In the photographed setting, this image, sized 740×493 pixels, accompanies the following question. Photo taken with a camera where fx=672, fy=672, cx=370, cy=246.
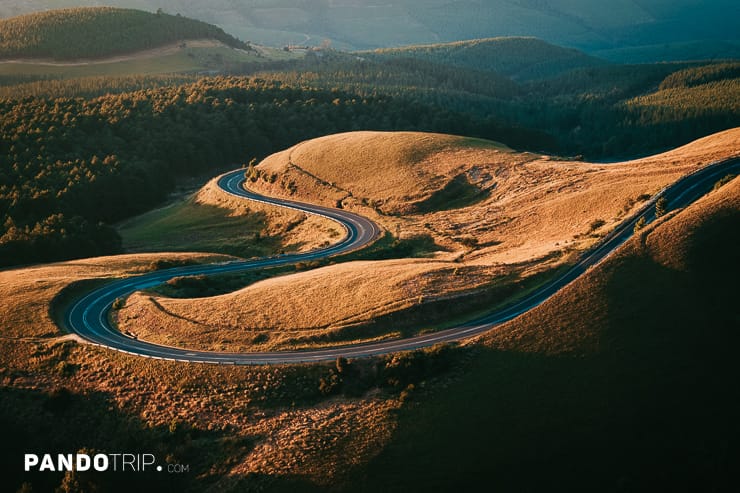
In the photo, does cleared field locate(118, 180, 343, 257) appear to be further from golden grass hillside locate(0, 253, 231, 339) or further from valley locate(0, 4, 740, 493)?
golden grass hillside locate(0, 253, 231, 339)

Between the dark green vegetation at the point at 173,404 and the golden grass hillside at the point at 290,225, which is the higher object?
the golden grass hillside at the point at 290,225

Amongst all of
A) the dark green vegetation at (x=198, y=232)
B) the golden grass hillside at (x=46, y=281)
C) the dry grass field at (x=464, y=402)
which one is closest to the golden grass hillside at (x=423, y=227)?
the dry grass field at (x=464, y=402)

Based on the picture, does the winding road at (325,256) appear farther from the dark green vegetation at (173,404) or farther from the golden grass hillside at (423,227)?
the dark green vegetation at (173,404)

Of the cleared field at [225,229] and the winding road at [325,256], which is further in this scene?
the cleared field at [225,229]

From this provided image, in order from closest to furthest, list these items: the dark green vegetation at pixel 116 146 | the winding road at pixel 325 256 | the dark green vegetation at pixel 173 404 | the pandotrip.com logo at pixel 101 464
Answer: the dark green vegetation at pixel 173 404 < the pandotrip.com logo at pixel 101 464 < the winding road at pixel 325 256 < the dark green vegetation at pixel 116 146

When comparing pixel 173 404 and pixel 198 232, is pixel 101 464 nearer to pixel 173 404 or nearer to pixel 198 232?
pixel 173 404

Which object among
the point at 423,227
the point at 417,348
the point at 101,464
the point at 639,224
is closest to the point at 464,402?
the point at 417,348

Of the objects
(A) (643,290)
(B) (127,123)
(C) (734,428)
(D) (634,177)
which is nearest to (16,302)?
(A) (643,290)
